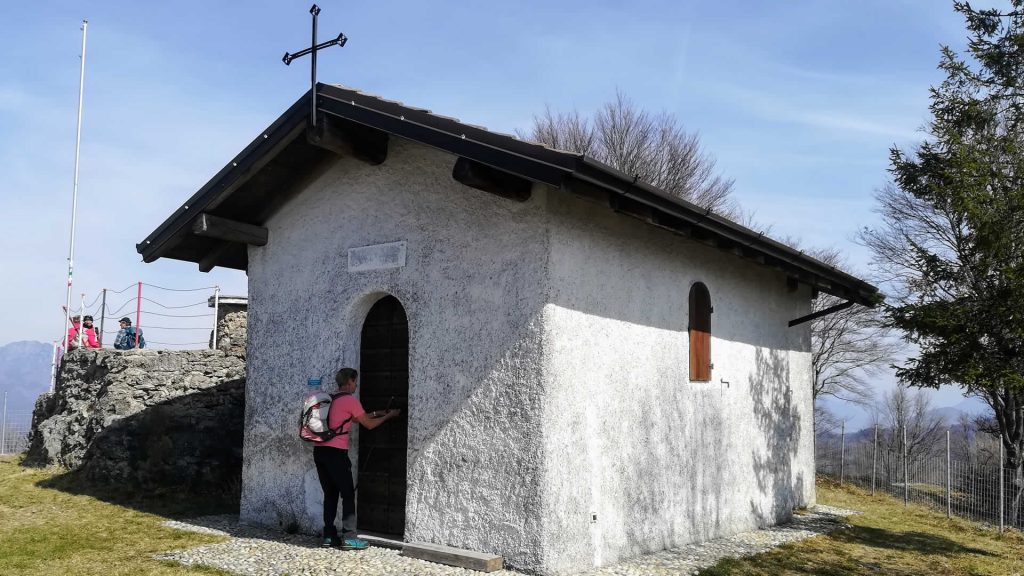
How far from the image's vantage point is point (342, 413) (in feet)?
25.9

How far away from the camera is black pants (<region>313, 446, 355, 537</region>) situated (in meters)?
7.90

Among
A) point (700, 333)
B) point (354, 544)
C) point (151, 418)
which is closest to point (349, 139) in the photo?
point (354, 544)

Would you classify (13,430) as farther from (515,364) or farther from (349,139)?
(515,364)

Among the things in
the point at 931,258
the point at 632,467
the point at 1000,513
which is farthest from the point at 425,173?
the point at 1000,513

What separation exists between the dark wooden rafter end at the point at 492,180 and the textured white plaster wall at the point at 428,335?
0.14 m

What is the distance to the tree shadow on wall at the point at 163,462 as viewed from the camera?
11.3 metres

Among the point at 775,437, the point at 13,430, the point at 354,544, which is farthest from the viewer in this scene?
the point at 13,430

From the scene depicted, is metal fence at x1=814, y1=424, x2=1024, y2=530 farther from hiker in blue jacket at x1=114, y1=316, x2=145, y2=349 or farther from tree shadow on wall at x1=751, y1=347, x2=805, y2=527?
hiker in blue jacket at x1=114, y1=316, x2=145, y2=349

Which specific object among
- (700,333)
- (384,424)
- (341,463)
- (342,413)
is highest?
(700,333)

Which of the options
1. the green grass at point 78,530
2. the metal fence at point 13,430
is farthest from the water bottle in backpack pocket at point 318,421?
the metal fence at point 13,430

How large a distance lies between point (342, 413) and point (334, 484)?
0.74m

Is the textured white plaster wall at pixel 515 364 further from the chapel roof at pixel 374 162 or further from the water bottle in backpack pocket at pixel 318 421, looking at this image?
the water bottle in backpack pocket at pixel 318 421

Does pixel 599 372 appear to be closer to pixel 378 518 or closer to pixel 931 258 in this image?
pixel 378 518

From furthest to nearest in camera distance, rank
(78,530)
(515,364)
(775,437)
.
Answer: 1. (775,437)
2. (78,530)
3. (515,364)
